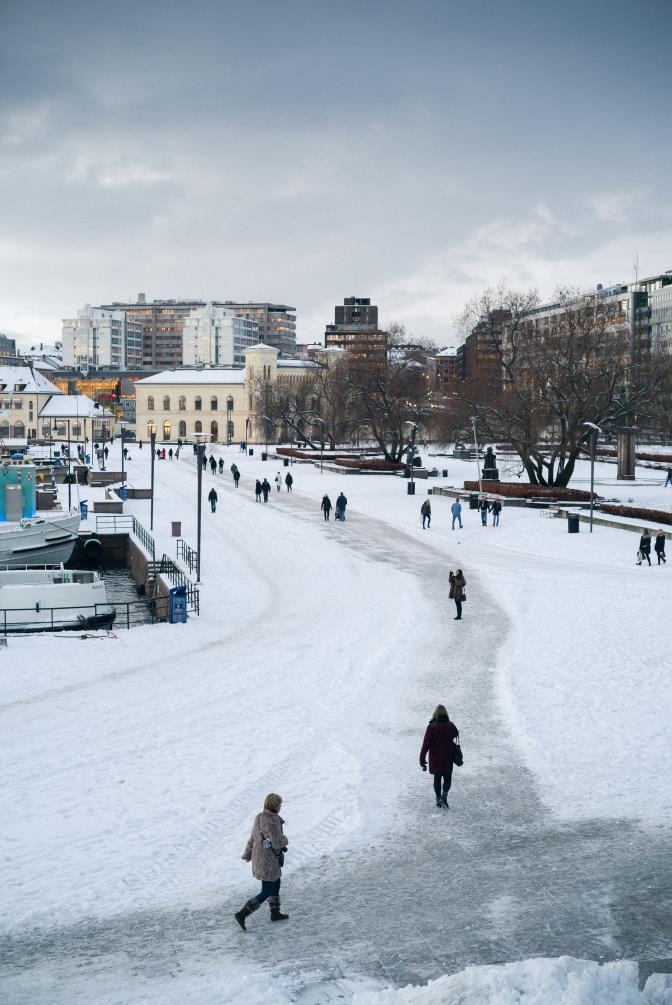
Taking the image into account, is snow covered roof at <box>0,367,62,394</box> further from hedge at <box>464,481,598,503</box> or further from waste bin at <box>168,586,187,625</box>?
waste bin at <box>168,586,187,625</box>

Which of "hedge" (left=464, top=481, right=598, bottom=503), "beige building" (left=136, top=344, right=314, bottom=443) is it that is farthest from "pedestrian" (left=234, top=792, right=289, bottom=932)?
"beige building" (left=136, top=344, right=314, bottom=443)

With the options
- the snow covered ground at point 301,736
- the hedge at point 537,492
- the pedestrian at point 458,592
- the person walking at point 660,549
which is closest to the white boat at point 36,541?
the snow covered ground at point 301,736

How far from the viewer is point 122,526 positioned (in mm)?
43156

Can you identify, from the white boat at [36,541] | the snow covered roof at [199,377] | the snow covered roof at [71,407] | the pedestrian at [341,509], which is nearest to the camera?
the white boat at [36,541]

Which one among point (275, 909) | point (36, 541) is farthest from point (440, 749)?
point (36, 541)

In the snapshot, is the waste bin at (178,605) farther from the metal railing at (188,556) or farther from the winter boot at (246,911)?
the winter boot at (246,911)

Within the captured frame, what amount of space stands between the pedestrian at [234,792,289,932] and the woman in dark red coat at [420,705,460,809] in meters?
3.05

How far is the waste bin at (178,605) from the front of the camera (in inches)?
885

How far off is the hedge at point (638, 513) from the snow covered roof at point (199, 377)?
108114mm

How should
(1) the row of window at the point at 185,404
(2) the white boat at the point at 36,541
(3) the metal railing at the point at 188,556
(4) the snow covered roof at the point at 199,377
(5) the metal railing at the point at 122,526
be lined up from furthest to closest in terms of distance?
1. (4) the snow covered roof at the point at 199,377
2. (1) the row of window at the point at 185,404
3. (5) the metal railing at the point at 122,526
4. (2) the white boat at the point at 36,541
5. (3) the metal railing at the point at 188,556

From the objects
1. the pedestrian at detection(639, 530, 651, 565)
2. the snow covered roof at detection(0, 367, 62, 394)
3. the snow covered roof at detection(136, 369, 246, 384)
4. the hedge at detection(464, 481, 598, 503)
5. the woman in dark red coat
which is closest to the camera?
the woman in dark red coat

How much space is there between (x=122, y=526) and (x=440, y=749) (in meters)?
33.7

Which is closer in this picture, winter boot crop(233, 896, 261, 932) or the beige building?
winter boot crop(233, 896, 261, 932)

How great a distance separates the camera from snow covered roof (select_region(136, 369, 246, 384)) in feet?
475
